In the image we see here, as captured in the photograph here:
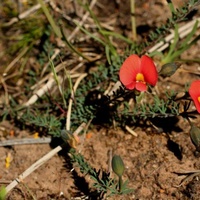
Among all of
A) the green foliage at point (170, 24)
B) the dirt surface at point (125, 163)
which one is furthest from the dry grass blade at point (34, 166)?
the green foliage at point (170, 24)

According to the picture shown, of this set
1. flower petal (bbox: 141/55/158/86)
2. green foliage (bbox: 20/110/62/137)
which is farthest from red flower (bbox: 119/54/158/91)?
green foliage (bbox: 20/110/62/137)

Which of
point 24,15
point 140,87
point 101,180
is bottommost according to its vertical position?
point 101,180

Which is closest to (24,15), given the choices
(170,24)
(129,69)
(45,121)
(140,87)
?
(45,121)

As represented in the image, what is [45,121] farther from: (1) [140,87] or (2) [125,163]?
(1) [140,87]

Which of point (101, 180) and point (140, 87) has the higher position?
point (140, 87)

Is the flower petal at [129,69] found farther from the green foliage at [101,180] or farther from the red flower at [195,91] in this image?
the green foliage at [101,180]

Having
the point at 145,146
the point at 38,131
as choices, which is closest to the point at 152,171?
the point at 145,146
